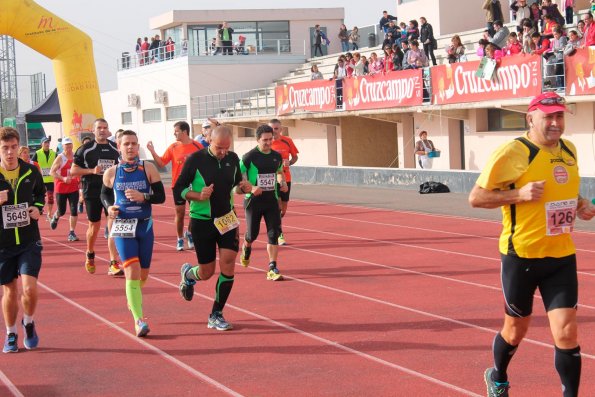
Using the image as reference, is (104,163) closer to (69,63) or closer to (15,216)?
(15,216)

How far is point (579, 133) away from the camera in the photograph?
2336 cm

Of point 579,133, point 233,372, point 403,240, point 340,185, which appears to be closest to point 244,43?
point 340,185

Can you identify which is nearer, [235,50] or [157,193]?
[157,193]

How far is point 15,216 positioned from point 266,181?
4.28 meters

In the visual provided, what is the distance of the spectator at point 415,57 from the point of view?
1085 inches

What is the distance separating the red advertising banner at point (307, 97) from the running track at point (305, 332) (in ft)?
54.0

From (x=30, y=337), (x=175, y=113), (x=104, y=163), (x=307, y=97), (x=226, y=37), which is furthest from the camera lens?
(x=175, y=113)

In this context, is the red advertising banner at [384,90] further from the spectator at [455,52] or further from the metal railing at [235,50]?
the metal railing at [235,50]

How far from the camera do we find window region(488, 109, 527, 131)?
25.6 metres

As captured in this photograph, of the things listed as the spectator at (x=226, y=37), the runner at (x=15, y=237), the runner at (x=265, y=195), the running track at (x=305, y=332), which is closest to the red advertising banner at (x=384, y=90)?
the running track at (x=305, y=332)

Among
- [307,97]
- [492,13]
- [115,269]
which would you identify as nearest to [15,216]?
[115,269]

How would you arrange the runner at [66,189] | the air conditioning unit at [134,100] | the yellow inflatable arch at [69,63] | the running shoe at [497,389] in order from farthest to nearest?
1. the air conditioning unit at [134,100]
2. the yellow inflatable arch at [69,63]
3. the runner at [66,189]
4. the running shoe at [497,389]

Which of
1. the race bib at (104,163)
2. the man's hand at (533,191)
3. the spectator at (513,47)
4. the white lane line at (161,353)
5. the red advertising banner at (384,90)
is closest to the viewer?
the man's hand at (533,191)

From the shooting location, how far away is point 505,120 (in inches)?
1035
